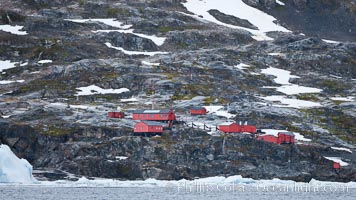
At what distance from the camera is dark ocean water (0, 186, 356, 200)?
323 feet

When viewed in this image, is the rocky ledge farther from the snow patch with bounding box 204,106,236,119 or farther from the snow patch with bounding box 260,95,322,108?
the snow patch with bounding box 260,95,322,108

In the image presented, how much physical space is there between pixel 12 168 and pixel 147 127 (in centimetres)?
3315

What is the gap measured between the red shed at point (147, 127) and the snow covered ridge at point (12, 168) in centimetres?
2889

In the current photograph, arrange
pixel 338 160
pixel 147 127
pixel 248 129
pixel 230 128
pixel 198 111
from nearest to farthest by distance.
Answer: pixel 338 160
pixel 147 127
pixel 230 128
pixel 248 129
pixel 198 111

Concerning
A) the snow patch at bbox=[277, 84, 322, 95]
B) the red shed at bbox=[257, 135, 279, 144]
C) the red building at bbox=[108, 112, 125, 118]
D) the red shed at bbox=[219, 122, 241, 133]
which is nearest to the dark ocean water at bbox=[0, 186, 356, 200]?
the red shed at bbox=[257, 135, 279, 144]

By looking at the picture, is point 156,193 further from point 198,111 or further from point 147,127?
point 198,111

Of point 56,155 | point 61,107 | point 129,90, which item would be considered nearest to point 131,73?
point 129,90

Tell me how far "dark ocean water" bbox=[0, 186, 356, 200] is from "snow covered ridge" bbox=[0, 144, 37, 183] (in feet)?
4.49

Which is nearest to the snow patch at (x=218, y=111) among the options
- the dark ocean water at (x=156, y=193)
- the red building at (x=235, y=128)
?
the red building at (x=235, y=128)

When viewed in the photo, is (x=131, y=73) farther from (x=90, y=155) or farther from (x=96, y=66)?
(x=90, y=155)

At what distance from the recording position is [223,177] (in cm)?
12600

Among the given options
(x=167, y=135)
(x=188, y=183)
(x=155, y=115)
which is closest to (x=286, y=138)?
(x=167, y=135)

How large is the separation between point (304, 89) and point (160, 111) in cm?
6021

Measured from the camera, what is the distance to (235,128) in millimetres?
142375
